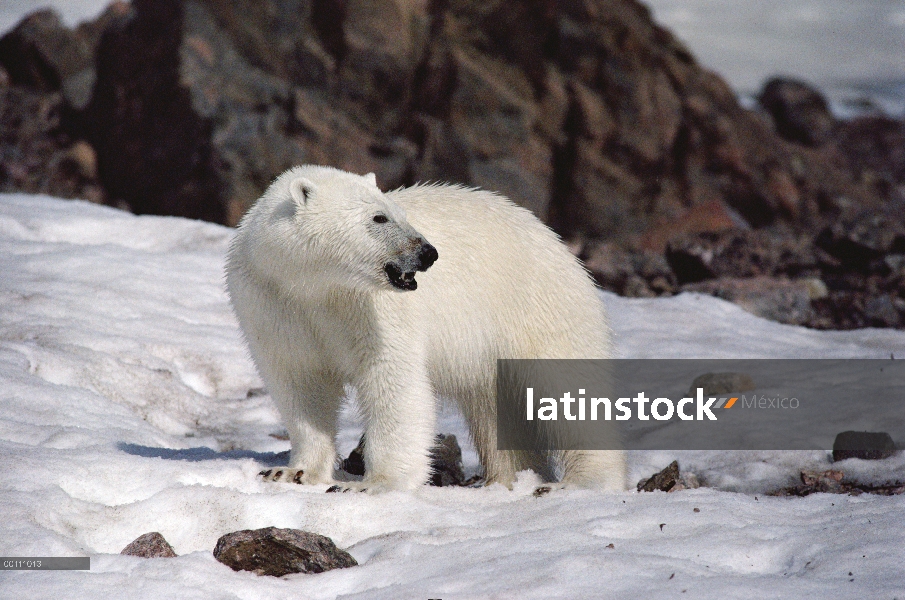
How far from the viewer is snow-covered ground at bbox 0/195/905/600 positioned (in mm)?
3215

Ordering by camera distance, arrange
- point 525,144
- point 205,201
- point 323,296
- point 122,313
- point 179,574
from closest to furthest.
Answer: point 179,574 < point 323,296 < point 122,313 < point 205,201 < point 525,144

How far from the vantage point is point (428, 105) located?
21.7 m

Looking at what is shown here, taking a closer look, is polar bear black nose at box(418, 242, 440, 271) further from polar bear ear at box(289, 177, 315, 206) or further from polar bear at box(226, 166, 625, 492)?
polar bear ear at box(289, 177, 315, 206)

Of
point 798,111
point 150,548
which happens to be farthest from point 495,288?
point 798,111

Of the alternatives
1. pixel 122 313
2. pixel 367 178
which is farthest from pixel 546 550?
pixel 122 313

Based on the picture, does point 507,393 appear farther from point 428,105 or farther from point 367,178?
point 428,105

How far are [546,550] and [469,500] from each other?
3.37 feet

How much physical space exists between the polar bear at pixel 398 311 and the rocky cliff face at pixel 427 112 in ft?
47.3

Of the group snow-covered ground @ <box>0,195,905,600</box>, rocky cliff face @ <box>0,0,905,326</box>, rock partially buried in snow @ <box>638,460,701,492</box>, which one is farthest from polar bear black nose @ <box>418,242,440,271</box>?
rocky cliff face @ <box>0,0,905,326</box>

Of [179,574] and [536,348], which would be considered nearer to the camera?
[179,574]

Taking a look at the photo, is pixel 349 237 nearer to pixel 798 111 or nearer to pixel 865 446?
pixel 865 446

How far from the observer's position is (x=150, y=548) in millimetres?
3594

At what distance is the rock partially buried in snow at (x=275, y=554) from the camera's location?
11.5ft

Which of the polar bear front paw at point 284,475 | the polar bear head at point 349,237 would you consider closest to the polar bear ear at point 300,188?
the polar bear head at point 349,237
